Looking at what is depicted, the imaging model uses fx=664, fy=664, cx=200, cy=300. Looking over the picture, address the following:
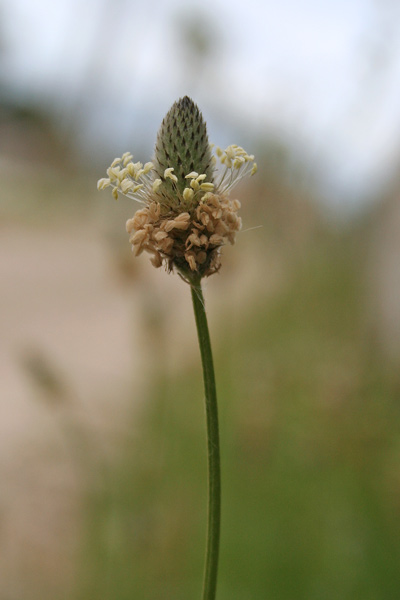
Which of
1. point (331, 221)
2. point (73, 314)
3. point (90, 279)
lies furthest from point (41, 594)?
point (90, 279)

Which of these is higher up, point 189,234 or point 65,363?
point 189,234

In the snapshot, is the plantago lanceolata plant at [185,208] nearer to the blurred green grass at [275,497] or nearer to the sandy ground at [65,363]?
the sandy ground at [65,363]

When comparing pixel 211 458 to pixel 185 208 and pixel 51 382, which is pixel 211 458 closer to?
pixel 185 208

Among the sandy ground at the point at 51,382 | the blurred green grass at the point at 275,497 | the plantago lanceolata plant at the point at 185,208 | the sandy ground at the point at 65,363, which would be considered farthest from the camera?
the sandy ground at the point at 51,382

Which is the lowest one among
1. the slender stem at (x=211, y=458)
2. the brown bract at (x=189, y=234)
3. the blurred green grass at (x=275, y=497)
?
the blurred green grass at (x=275, y=497)

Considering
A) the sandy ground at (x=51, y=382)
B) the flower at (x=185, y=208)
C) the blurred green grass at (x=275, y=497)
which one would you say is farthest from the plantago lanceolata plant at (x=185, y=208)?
the blurred green grass at (x=275, y=497)

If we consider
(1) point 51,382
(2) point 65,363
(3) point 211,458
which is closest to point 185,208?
(3) point 211,458

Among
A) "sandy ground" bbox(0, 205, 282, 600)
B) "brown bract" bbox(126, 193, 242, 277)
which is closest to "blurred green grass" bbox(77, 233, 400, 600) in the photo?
"sandy ground" bbox(0, 205, 282, 600)
